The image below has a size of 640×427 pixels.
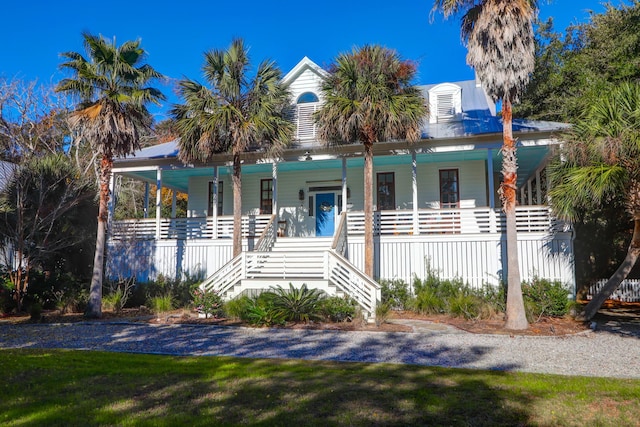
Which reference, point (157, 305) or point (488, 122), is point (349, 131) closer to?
point (488, 122)

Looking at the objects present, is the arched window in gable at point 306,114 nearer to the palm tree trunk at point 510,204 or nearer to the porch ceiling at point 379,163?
the porch ceiling at point 379,163

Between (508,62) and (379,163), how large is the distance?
302 inches

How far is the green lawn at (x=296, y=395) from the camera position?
16.5 feet

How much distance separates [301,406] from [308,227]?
14809 millimetres

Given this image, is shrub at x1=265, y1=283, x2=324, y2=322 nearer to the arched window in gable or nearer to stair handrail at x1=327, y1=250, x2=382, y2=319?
stair handrail at x1=327, y1=250, x2=382, y2=319

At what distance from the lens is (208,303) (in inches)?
539

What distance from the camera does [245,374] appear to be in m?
6.99

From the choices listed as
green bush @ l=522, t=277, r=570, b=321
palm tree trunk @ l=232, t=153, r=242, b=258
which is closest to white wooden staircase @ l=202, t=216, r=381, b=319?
palm tree trunk @ l=232, t=153, r=242, b=258

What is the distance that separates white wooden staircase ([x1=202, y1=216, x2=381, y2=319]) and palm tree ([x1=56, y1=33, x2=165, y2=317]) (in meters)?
4.00

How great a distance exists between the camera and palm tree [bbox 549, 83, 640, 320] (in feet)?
36.8

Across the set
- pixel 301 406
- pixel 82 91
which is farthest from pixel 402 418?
pixel 82 91

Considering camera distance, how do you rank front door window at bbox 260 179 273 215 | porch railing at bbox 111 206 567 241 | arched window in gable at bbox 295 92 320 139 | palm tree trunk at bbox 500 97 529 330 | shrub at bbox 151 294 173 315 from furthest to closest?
front door window at bbox 260 179 273 215 → arched window in gable at bbox 295 92 320 139 → porch railing at bbox 111 206 567 241 → shrub at bbox 151 294 173 315 → palm tree trunk at bbox 500 97 529 330

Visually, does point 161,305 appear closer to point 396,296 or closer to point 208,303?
point 208,303

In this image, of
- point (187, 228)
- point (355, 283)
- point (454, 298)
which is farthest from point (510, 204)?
point (187, 228)
